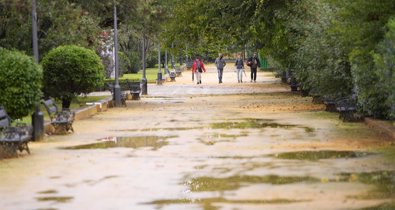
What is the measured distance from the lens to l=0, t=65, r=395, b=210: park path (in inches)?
453

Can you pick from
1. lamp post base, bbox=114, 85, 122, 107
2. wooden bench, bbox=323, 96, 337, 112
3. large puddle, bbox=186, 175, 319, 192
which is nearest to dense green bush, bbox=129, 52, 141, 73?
lamp post base, bbox=114, 85, 122, 107

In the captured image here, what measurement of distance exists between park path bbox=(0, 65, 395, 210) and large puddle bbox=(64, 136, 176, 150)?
0.02 m

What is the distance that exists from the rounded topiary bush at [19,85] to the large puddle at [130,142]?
1.66m

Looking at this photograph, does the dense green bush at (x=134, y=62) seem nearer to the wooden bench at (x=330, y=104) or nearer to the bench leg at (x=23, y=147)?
the wooden bench at (x=330, y=104)

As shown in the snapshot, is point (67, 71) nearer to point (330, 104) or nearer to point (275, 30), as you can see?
point (330, 104)

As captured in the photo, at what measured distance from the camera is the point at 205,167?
1497 cm

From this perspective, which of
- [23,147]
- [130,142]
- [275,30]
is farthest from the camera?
[275,30]

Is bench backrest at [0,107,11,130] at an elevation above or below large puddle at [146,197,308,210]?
above

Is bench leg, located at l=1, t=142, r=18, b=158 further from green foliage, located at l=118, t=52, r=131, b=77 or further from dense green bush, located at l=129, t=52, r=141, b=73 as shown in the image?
dense green bush, located at l=129, t=52, r=141, b=73

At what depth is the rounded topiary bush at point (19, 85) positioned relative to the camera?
19.6 metres

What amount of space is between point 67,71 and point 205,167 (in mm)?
15889

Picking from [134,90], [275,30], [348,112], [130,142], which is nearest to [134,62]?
[134,90]

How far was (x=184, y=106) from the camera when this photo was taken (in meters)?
34.8

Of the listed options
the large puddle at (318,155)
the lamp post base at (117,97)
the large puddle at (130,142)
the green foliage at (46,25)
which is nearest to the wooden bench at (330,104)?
the green foliage at (46,25)
